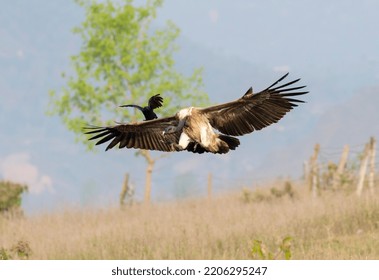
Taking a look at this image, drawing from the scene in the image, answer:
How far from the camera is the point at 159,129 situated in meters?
9.70

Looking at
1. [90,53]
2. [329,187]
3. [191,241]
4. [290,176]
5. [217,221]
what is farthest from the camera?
[90,53]

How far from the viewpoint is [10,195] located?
80.5 feet

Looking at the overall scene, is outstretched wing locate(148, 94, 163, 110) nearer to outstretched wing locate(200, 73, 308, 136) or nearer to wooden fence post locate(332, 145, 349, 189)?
outstretched wing locate(200, 73, 308, 136)

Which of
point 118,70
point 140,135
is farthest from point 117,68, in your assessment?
point 140,135

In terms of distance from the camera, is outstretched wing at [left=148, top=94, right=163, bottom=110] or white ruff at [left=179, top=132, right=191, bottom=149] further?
outstretched wing at [left=148, top=94, right=163, bottom=110]

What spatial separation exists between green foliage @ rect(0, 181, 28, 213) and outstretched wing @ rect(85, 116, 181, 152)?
14.7m

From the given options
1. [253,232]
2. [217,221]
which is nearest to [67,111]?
[217,221]

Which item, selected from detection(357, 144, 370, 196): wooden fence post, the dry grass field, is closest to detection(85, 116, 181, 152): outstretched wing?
the dry grass field

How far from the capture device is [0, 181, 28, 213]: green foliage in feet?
80.0

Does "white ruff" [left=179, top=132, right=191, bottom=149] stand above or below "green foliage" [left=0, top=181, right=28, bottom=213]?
below

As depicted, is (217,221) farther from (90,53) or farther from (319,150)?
(90,53)

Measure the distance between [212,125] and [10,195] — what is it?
1679 centimetres

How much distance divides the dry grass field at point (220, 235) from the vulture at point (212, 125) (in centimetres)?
298
